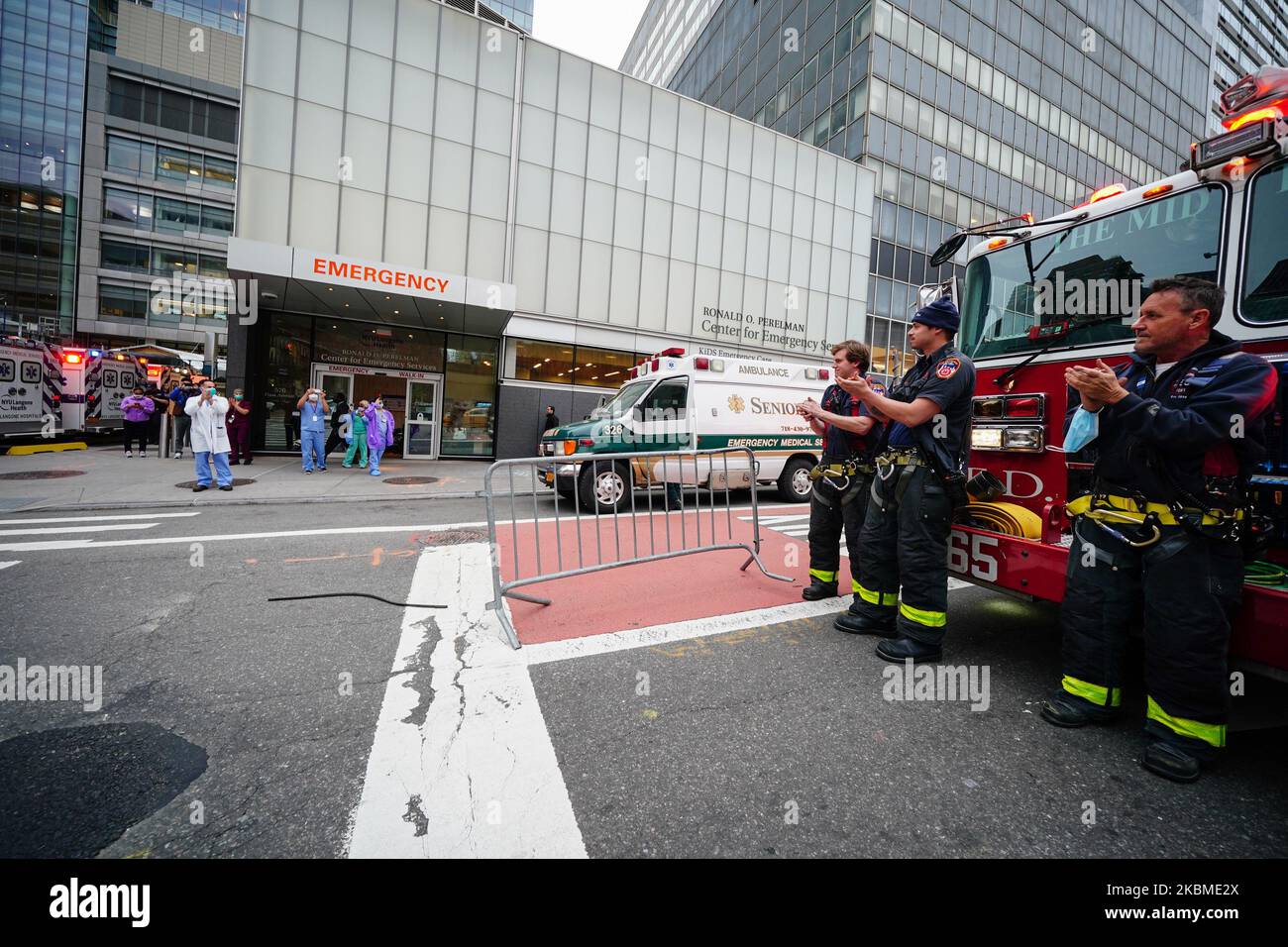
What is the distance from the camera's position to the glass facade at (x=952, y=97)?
2680 cm

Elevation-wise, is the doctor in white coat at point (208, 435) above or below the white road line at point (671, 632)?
above

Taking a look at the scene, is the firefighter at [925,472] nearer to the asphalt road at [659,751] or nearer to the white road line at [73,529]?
the asphalt road at [659,751]

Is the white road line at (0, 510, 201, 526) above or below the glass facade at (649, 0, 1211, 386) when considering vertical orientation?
below

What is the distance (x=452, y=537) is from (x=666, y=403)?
13.4ft

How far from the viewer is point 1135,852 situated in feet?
6.20

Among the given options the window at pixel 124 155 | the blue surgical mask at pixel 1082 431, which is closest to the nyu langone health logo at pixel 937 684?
the blue surgical mask at pixel 1082 431

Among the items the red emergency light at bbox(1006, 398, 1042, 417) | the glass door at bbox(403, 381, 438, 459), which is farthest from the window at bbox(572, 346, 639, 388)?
the red emergency light at bbox(1006, 398, 1042, 417)

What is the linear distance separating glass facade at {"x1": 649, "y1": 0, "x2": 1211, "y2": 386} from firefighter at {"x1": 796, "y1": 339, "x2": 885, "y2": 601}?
18818 mm

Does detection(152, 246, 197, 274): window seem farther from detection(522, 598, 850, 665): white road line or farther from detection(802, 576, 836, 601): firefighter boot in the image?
detection(802, 576, 836, 601): firefighter boot

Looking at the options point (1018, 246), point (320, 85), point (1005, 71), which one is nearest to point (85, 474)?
point (320, 85)

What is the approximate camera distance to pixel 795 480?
33.2 feet

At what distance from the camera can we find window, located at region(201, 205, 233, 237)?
4084 centimetres

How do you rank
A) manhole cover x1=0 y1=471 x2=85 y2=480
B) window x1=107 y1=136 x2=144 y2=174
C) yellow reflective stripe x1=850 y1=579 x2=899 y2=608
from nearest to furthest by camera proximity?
1. yellow reflective stripe x1=850 y1=579 x2=899 y2=608
2. manhole cover x1=0 y1=471 x2=85 y2=480
3. window x1=107 y1=136 x2=144 y2=174
